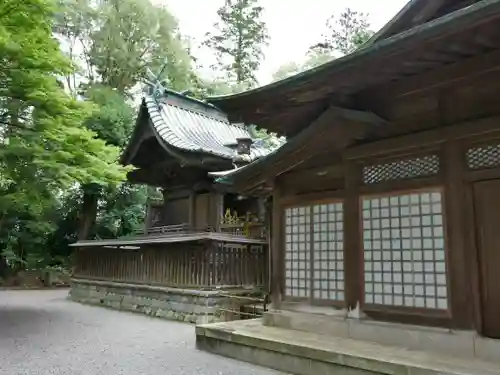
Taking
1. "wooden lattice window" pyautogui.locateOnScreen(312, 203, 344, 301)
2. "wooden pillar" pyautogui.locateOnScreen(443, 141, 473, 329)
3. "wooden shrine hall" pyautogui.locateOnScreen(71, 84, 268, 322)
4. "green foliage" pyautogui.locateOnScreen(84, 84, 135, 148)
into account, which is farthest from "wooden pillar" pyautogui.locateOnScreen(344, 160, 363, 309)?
"green foliage" pyautogui.locateOnScreen(84, 84, 135, 148)

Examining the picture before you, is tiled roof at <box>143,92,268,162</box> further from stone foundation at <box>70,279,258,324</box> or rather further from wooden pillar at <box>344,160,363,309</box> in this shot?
wooden pillar at <box>344,160,363,309</box>

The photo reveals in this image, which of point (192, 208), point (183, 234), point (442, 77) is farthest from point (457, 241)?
point (192, 208)

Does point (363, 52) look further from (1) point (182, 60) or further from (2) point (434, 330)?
(1) point (182, 60)

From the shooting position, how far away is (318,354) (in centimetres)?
530

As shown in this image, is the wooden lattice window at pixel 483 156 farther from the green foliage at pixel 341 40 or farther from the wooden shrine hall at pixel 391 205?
the green foliage at pixel 341 40

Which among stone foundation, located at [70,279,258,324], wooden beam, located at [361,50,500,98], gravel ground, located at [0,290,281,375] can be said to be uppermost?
wooden beam, located at [361,50,500,98]

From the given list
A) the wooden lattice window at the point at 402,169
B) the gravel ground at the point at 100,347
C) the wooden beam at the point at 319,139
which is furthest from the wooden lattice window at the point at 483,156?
the gravel ground at the point at 100,347

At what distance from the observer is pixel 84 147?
8.86 m

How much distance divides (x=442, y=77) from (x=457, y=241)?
6.37 ft

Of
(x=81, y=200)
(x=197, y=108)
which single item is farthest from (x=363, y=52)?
(x=81, y=200)

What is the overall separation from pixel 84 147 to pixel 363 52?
6.22 meters

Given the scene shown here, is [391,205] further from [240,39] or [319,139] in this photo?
[240,39]

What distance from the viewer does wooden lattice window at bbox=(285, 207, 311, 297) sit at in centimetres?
692

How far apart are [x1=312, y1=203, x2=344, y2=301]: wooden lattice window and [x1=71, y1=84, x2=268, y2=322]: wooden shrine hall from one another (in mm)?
3853
